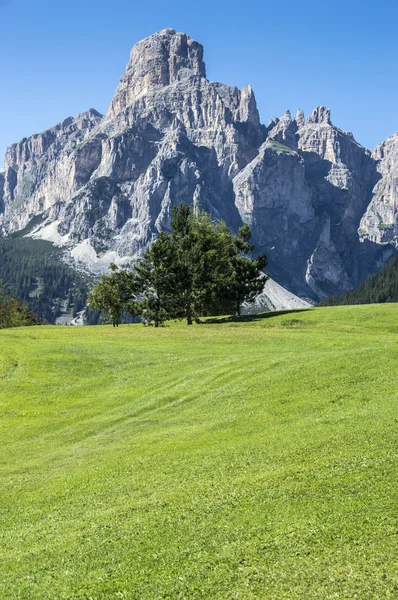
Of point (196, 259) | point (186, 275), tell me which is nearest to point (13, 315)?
point (186, 275)

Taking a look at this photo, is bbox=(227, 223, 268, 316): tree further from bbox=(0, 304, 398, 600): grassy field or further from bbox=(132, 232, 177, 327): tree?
bbox=(0, 304, 398, 600): grassy field

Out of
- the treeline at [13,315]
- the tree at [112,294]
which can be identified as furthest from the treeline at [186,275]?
the treeline at [13,315]

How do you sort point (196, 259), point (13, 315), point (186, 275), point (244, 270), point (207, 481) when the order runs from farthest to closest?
point (13, 315) < point (244, 270) < point (196, 259) < point (186, 275) < point (207, 481)

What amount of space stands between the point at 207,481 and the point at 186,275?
227 feet

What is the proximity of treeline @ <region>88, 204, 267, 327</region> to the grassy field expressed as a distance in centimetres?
4463

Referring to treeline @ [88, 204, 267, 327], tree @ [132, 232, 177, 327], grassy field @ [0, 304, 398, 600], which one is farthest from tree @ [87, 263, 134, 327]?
Answer: grassy field @ [0, 304, 398, 600]

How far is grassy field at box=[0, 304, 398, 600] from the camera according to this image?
12328 mm

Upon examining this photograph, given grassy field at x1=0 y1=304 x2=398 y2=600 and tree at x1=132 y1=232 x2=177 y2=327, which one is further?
tree at x1=132 y1=232 x2=177 y2=327

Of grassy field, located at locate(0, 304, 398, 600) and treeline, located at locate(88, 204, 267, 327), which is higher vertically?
treeline, located at locate(88, 204, 267, 327)

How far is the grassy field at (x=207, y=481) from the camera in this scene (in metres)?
12.3

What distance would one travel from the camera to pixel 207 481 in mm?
18219

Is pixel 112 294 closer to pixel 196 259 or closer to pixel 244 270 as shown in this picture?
pixel 196 259

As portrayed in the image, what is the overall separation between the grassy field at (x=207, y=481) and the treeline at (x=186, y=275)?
44.6 metres

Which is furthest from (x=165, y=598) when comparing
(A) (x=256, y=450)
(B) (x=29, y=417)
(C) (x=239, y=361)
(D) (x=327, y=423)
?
(C) (x=239, y=361)
